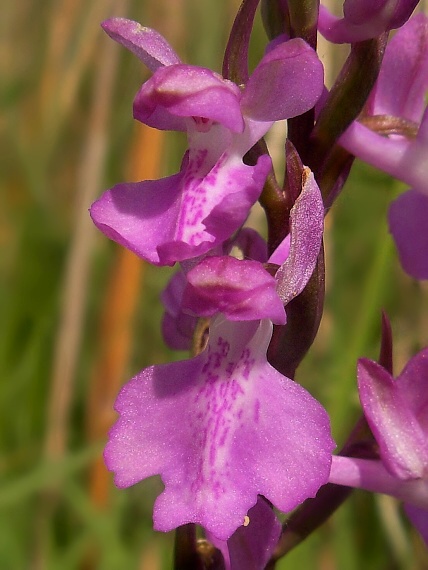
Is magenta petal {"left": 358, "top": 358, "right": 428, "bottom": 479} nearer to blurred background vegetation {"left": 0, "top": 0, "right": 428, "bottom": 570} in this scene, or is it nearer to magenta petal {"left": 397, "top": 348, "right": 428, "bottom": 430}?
magenta petal {"left": 397, "top": 348, "right": 428, "bottom": 430}

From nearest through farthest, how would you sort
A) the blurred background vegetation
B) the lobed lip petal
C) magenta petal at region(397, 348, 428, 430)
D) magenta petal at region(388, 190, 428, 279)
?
the lobed lip petal → magenta petal at region(397, 348, 428, 430) → magenta petal at region(388, 190, 428, 279) → the blurred background vegetation

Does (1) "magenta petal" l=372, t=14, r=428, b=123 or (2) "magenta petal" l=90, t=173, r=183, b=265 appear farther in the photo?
(1) "magenta petal" l=372, t=14, r=428, b=123

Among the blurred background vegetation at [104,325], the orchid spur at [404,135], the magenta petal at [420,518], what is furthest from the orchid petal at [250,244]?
the blurred background vegetation at [104,325]

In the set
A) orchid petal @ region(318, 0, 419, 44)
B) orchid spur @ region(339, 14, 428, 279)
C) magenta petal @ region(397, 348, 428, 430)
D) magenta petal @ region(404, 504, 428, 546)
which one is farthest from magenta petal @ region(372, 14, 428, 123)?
magenta petal @ region(404, 504, 428, 546)

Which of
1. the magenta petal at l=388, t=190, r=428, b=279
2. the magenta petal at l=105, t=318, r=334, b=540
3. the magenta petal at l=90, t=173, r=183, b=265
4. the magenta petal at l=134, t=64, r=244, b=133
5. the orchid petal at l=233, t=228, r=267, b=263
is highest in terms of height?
the magenta petal at l=134, t=64, r=244, b=133

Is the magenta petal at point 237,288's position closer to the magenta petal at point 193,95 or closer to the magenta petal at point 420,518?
the magenta petal at point 193,95

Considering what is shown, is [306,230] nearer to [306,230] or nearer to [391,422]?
[306,230]

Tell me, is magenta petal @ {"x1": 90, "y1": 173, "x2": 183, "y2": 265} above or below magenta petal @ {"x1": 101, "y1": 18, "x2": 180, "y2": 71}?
below
